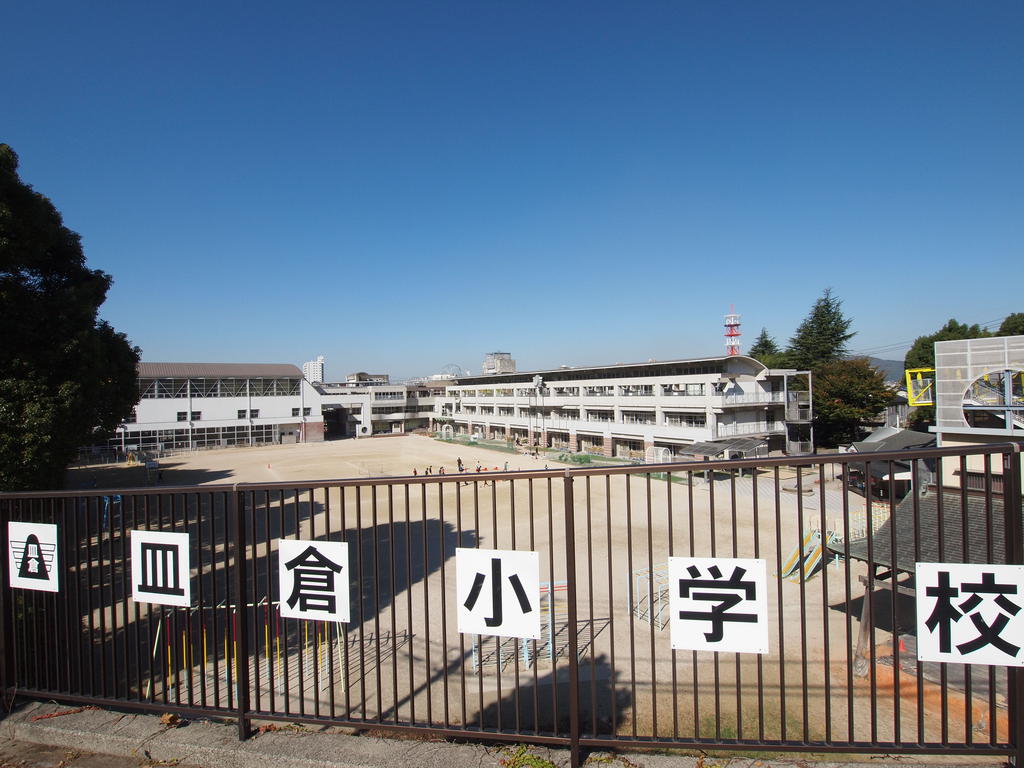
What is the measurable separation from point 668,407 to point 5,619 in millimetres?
26938

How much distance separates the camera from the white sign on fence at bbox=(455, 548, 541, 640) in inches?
99.2

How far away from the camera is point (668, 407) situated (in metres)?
27.5

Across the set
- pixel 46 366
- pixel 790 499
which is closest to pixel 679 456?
pixel 790 499


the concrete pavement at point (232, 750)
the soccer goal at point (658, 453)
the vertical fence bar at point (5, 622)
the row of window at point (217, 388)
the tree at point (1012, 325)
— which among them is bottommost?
the soccer goal at point (658, 453)

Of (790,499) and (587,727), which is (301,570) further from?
(790,499)

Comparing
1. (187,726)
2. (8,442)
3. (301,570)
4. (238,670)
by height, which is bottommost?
(187,726)

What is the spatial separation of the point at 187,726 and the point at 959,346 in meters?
19.7

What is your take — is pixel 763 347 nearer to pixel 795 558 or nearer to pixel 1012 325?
pixel 1012 325

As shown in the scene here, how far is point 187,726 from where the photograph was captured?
2.79 metres

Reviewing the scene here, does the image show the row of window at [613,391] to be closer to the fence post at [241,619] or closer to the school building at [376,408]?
the school building at [376,408]

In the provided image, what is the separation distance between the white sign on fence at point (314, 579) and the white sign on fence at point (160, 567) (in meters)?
0.54

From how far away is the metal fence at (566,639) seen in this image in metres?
2.36

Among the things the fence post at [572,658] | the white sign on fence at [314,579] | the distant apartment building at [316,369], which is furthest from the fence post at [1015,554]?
the distant apartment building at [316,369]

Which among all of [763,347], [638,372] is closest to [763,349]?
[763,347]
